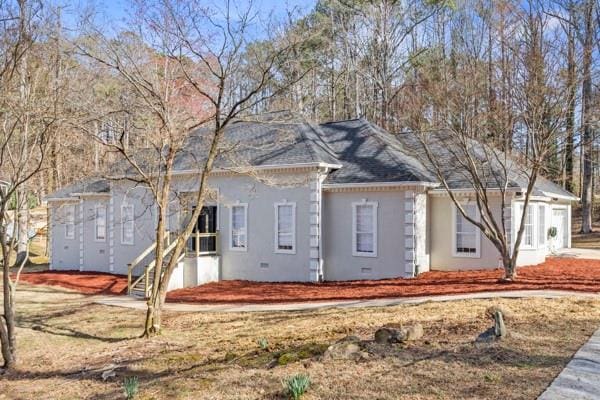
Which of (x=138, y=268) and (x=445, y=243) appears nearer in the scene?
(x=445, y=243)

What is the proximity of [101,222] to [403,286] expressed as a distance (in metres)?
15.7

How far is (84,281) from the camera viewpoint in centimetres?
2083

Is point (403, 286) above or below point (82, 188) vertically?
below

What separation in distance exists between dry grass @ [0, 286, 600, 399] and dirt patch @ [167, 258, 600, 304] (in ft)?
6.65

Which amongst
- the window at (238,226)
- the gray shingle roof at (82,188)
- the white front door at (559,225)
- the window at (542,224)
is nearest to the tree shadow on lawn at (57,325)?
the window at (238,226)

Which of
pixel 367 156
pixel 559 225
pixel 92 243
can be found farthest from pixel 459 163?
pixel 92 243

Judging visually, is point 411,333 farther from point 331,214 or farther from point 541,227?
point 541,227

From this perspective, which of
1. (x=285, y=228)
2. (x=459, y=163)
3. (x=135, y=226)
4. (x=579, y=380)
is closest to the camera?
(x=579, y=380)

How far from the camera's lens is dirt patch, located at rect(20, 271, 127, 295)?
18875mm

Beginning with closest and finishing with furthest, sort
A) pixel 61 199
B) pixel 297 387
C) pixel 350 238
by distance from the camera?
pixel 297 387
pixel 350 238
pixel 61 199

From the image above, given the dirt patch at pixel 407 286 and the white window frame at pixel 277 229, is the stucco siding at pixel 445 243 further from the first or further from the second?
the white window frame at pixel 277 229

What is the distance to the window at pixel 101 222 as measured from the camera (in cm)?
2425

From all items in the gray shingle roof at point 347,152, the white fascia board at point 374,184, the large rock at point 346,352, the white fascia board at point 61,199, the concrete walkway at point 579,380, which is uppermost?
the gray shingle roof at point 347,152

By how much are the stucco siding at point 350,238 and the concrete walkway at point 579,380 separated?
953cm
